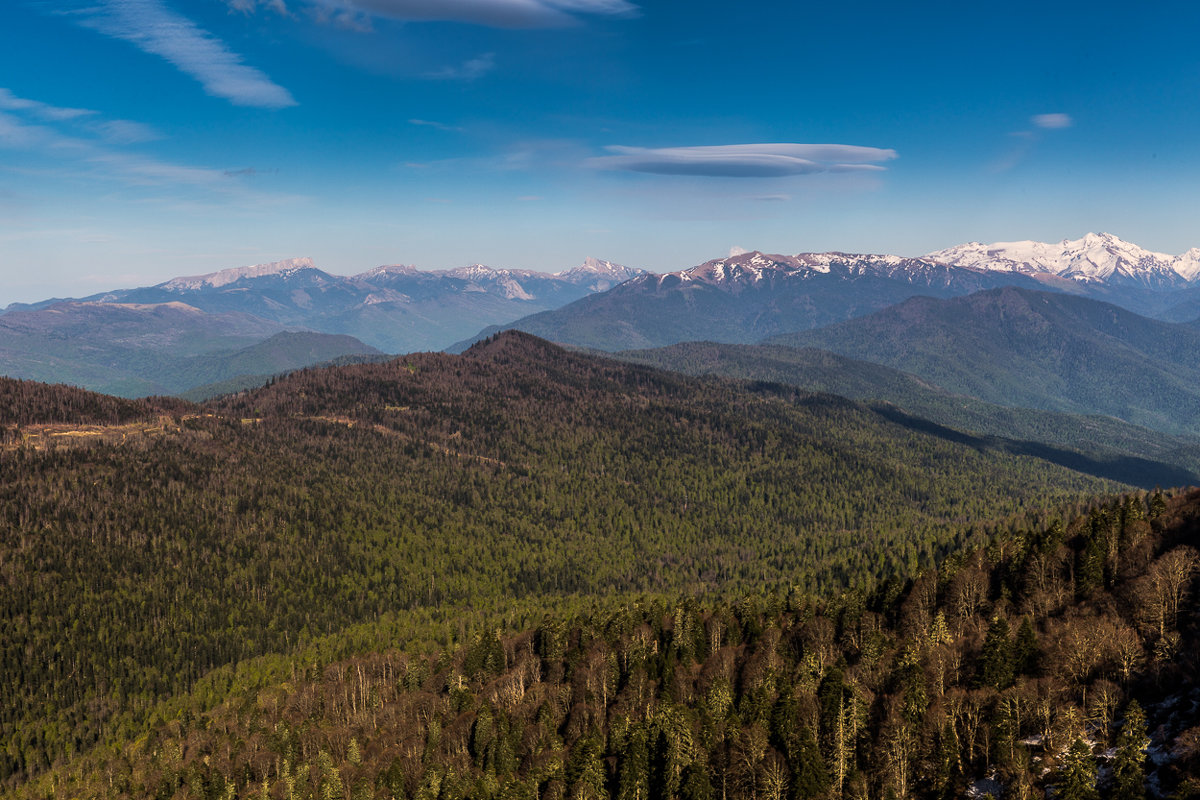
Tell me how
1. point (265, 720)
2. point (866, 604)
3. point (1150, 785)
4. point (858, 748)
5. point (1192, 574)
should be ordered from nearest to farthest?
point (1150, 785) < point (858, 748) < point (1192, 574) < point (866, 604) < point (265, 720)

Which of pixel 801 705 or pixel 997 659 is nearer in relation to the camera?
pixel 997 659

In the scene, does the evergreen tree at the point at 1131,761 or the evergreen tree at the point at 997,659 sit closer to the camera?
the evergreen tree at the point at 1131,761

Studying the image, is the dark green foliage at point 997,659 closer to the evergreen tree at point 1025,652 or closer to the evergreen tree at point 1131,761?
the evergreen tree at point 1025,652

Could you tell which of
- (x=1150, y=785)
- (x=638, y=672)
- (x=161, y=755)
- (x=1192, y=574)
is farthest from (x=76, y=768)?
(x=1192, y=574)

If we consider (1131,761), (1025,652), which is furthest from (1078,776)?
(1025,652)

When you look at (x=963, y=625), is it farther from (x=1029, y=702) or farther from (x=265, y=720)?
(x=265, y=720)

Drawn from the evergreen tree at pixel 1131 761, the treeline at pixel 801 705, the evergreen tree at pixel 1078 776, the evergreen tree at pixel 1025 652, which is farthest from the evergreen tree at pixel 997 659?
the evergreen tree at pixel 1078 776

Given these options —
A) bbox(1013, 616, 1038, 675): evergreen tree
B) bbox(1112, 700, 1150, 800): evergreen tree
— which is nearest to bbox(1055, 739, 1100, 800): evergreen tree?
bbox(1112, 700, 1150, 800): evergreen tree

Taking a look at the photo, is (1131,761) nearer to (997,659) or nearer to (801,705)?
(997,659)

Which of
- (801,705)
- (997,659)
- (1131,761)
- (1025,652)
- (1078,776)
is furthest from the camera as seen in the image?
(801,705)
